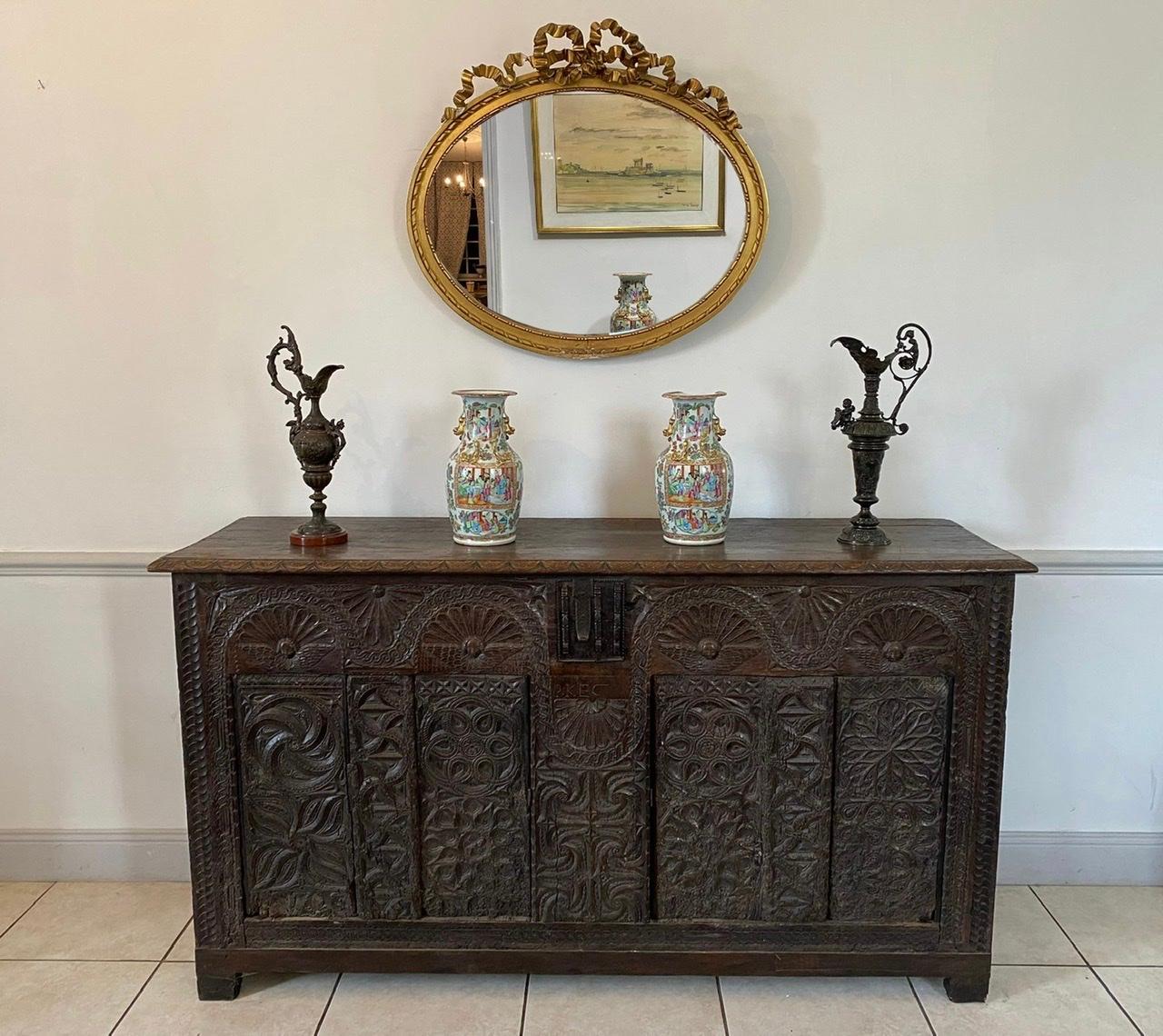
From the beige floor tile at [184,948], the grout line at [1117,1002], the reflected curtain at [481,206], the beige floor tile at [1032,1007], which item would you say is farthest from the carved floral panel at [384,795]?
the grout line at [1117,1002]

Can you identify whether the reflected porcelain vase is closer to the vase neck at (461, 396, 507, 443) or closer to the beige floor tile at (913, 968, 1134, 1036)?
the vase neck at (461, 396, 507, 443)

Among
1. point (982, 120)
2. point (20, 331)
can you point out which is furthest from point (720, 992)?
point (20, 331)

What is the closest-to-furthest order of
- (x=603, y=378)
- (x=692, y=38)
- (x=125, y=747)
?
1. (x=692, y=38)
2. (x=603, y=378)
3. (x=125, y=747)

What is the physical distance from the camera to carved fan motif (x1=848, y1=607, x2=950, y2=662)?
1.94m

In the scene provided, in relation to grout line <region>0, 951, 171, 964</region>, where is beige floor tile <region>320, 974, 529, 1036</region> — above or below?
below

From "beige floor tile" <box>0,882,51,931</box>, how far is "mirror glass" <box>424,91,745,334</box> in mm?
1838

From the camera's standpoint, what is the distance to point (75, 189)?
2.30 metres

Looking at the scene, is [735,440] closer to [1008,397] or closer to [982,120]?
[1008,397]

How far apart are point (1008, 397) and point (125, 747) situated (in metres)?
2.35

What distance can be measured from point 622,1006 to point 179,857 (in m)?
1.22

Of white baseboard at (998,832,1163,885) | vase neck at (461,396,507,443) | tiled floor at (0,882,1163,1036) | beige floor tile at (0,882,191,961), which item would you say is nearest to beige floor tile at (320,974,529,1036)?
tiled floor at (0,882,1163,1036)

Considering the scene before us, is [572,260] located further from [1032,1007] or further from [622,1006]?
[1032,1007]

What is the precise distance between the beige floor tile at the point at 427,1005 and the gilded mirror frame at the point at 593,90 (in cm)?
141

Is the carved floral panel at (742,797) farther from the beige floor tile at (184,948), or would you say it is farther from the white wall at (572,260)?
the beige floor tile at (184,948)
